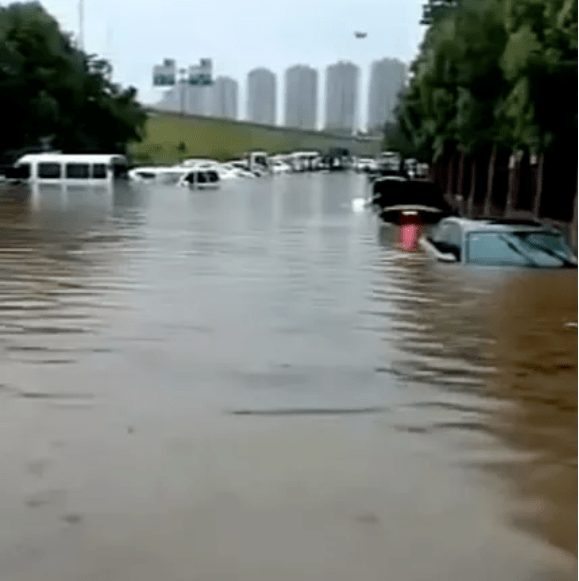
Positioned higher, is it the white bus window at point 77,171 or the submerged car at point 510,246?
the submerged car at point 510,246

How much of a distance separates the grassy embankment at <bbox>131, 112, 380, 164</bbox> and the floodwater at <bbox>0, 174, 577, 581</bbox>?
107743 millimetres

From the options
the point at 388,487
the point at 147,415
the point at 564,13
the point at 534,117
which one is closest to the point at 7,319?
the point at 147,415

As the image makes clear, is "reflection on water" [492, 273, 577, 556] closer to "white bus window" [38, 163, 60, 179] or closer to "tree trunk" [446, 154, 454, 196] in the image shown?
"tree trunk" [446, 154, 454, 196]

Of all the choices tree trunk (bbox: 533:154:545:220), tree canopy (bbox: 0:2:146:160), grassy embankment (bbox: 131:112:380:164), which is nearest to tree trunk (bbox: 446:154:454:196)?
tree trunk (bbox: 533:154:545:220)

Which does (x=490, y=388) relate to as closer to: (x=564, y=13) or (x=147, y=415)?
(x=147, y=415)

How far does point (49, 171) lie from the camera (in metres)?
74.1

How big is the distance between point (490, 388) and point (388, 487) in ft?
12.5

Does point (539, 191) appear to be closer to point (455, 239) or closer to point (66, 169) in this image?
point (455, 239)

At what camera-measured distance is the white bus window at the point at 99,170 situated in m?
75.3

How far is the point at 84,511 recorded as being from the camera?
7293 mm

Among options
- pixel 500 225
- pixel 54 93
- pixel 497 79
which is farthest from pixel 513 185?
pixel 54 93

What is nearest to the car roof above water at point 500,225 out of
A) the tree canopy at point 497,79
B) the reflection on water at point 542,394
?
the reflection on water at point 542,394

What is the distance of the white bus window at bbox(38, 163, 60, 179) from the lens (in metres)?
73.9

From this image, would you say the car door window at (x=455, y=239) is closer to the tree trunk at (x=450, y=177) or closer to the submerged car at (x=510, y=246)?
the submerged car at (x=510, y=246)
